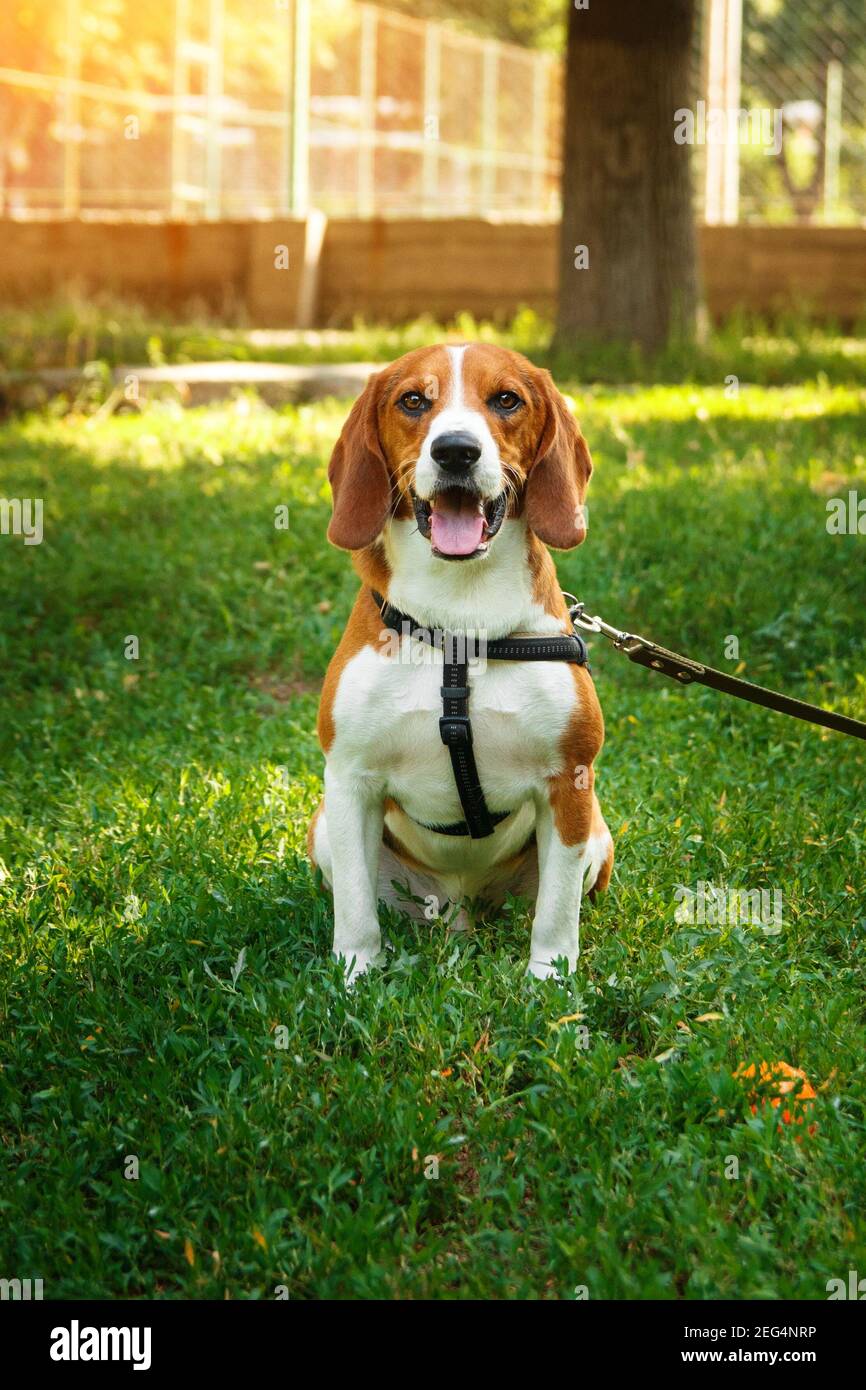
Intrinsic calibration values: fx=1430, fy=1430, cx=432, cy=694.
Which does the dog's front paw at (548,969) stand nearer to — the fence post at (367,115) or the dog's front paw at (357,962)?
the dog's front paw at (357,962)

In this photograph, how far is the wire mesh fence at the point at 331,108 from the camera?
15984mm

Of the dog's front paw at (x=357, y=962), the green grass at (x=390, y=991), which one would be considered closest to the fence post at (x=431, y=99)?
the green grass at (x=390, y=991)

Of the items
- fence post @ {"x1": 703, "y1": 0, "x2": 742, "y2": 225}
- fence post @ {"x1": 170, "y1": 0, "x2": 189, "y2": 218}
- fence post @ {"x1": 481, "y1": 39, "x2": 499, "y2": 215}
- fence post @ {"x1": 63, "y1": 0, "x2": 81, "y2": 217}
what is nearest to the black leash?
fence post @ {"x1": 703, "y1": 0, "x2": 742, "y2": 225}

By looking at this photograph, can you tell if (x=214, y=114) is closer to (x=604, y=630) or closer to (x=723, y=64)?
(x=723, y=64)

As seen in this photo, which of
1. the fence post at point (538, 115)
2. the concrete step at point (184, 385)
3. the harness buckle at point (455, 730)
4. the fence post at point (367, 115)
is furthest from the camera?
the fence post at point (538, 115)

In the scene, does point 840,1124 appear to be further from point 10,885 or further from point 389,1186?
point 10,885

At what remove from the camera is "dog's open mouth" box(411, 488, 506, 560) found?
3.27m

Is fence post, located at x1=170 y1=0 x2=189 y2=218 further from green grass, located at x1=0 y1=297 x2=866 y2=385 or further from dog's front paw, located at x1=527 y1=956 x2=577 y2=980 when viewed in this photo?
dog's front paw, located at x1=527 y1=956 x2=577 y2=980

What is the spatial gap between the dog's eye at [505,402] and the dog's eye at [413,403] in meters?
0.16

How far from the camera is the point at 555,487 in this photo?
137 inches

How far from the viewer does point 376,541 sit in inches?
141

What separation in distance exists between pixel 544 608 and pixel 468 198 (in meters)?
19.1

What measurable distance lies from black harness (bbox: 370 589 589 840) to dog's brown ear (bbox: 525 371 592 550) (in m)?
0.25

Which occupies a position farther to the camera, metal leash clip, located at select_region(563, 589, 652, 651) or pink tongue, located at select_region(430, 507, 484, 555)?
metal leash clip, located at select_region(563, 589, 652, 651)
